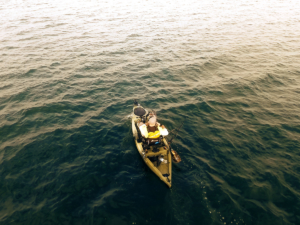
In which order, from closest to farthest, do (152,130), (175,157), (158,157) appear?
(158,157) < (175,157) < (152,130)

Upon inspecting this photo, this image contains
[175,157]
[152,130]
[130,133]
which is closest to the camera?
[175,157]

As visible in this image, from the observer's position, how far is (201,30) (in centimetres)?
3731

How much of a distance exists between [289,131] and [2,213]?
2017 centimetres

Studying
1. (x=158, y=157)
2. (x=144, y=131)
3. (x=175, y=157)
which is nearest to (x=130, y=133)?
(x=144, y=131)

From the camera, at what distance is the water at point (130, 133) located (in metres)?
8.77

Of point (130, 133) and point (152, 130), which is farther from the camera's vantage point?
point (130, 133)

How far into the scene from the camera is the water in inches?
345

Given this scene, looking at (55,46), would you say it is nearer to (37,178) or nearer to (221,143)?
(37,178)

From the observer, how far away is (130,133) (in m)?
13.7

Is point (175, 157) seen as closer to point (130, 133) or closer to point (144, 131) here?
point (144, 131)

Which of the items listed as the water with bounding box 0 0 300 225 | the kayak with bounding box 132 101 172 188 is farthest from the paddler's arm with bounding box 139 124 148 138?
the water with bounding box 0 0 300 225

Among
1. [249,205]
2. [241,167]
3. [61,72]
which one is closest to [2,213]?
[249,205]

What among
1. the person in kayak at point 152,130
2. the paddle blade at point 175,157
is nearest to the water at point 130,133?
the paddle blade at point 175,157

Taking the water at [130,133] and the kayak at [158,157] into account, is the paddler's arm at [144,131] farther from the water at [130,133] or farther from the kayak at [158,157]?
the water at [130,133]
